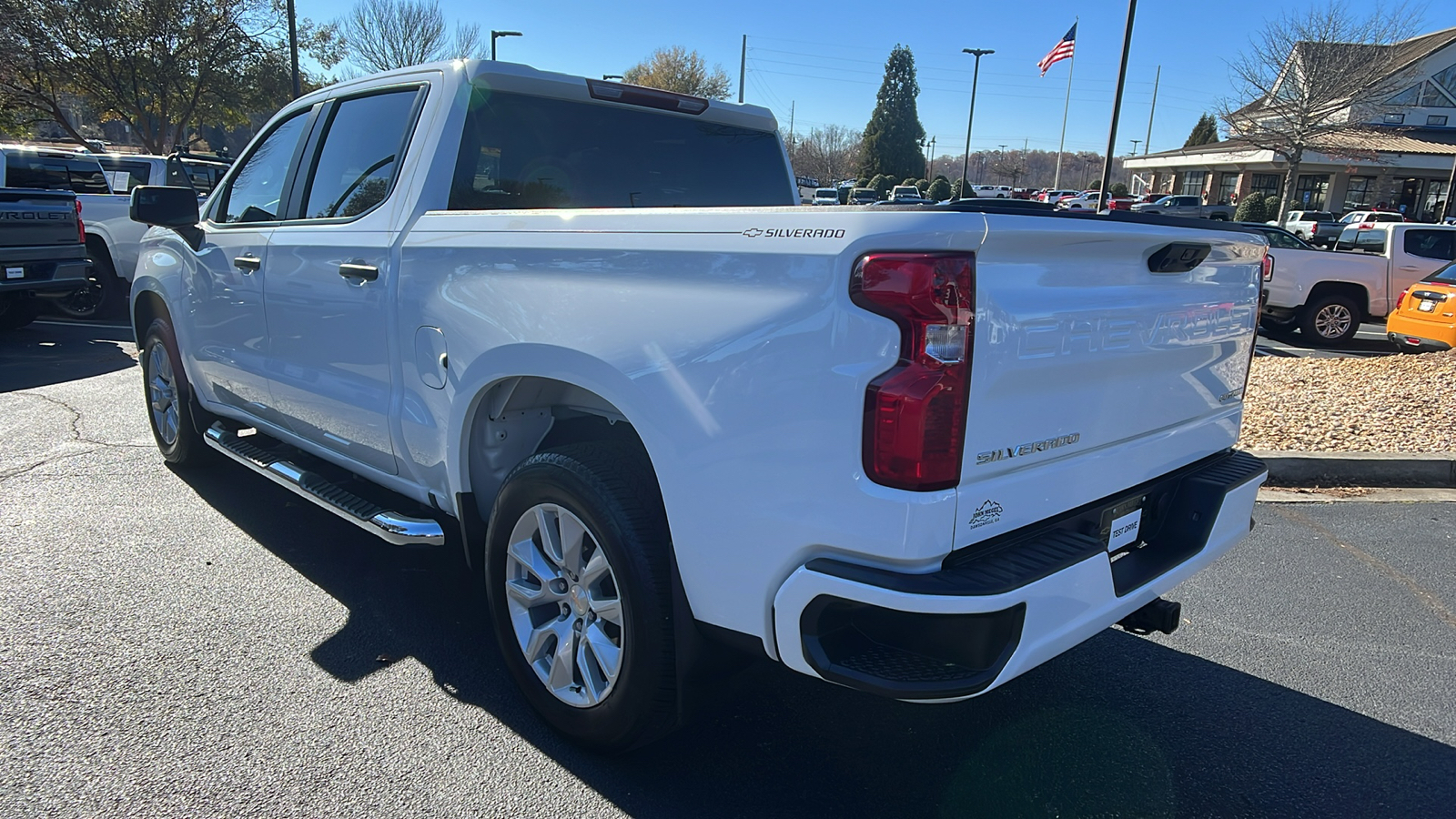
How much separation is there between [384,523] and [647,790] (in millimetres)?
1392

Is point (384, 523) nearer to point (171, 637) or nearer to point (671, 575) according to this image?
point (171, 637)

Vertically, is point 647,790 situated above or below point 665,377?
below

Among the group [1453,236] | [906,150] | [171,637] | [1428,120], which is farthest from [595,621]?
[906,150]

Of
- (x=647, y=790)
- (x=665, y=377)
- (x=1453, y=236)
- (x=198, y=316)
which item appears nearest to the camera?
(x=665, y=377)

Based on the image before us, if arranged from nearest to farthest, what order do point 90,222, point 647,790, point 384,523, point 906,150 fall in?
1. point 647,790
2. point 384,523
3. point 90,222
4. point 906,150

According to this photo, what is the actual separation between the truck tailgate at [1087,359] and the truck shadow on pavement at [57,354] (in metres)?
8.67

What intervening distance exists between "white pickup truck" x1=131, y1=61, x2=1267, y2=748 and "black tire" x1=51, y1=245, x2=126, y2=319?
32.0 feet

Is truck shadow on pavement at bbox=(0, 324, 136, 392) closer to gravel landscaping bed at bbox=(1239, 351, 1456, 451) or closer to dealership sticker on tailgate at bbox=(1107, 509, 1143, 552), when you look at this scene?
dealership sticker on tailgate at bbox=(1107, 509, 1143, 552)

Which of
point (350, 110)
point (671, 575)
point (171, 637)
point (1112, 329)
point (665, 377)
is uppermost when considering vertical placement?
point (350, 110)

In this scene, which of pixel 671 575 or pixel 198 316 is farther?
pixel 198 316

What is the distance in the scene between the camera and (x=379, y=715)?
2902 mm

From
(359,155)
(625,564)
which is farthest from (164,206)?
(625,564)

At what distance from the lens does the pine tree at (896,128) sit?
235 ft

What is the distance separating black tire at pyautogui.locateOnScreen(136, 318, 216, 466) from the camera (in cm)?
492
